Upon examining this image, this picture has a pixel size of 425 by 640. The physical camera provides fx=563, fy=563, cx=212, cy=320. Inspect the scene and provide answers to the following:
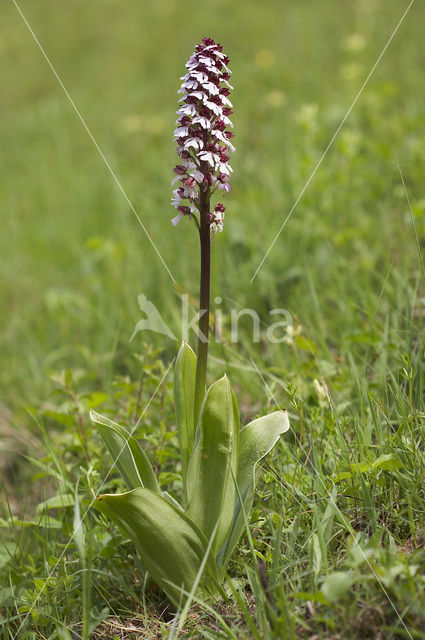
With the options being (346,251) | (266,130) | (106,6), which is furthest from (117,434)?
(106,6)

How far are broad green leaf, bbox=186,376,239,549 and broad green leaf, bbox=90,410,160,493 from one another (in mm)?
149

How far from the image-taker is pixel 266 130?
6422 mm

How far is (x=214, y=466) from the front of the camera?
180cm

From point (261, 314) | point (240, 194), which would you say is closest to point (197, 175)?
point (261, 314)

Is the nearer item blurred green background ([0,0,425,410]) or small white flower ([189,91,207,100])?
small white flower ([189,91,207,100])

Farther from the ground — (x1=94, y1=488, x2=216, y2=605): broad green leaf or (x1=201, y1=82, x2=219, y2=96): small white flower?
(x1=201, y1=82, x2=219, y2=96): small white flower

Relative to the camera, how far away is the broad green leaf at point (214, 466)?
1.76 m

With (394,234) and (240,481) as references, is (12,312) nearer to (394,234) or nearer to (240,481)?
(394,234)

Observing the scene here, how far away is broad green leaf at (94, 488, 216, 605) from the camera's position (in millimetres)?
1668

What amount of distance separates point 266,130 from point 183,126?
5034 millimetres

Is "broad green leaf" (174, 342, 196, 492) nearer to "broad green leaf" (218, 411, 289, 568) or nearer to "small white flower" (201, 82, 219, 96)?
"broad green leaf" (218, 411, 289, 568)

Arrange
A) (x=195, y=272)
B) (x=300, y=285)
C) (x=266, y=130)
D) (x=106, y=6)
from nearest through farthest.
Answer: (x=300, y=285) → (x=195, y=272) → (x=266, y=130) → (x=106, y=6)

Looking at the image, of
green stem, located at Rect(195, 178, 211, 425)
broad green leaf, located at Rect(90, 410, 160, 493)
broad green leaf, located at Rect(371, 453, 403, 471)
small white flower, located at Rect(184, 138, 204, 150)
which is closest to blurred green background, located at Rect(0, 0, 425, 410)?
broad green leaf, located at Rect(371, 453, 403, 471)

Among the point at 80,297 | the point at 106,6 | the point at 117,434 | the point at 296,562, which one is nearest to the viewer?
the point at 296,562
